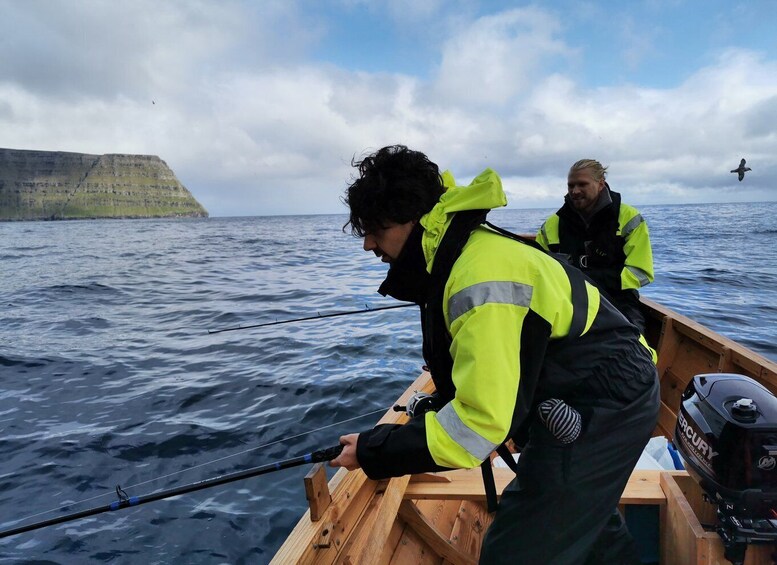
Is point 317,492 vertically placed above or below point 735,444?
below

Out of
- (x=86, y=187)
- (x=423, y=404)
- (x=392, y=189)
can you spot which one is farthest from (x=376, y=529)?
(x=86, y=187)

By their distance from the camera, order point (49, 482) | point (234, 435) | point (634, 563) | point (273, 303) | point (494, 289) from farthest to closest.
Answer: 1. point (273, 303)
2. point (234, 435)
3. point (49, 482)
4. point (634, 563)
5. point (494, 289)

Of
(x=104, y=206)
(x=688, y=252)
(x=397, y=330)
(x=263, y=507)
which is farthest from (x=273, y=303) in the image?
(x=104, y=206)

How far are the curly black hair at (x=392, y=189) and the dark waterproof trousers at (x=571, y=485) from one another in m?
1.02

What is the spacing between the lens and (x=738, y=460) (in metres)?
2.00

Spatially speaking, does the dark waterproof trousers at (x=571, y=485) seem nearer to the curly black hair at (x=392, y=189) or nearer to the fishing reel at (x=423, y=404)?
the fishing reel at (x=423, y=404)

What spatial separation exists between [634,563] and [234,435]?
4.72m

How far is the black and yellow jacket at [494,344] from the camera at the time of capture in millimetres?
1501

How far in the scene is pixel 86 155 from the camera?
18200cm

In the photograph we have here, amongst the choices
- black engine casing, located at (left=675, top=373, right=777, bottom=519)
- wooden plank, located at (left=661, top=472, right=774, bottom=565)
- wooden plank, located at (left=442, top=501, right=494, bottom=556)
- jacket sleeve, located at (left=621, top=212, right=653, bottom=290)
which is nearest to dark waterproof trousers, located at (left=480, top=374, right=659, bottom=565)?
black engine casing, located at (left=675, top=373, right=777, bottom=519)

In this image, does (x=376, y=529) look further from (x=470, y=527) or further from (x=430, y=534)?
(x=470, y=527)

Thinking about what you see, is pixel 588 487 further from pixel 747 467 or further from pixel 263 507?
pixel 263 507

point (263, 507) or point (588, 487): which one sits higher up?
point (588, 487)

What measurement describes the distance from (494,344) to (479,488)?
1.94 metres
